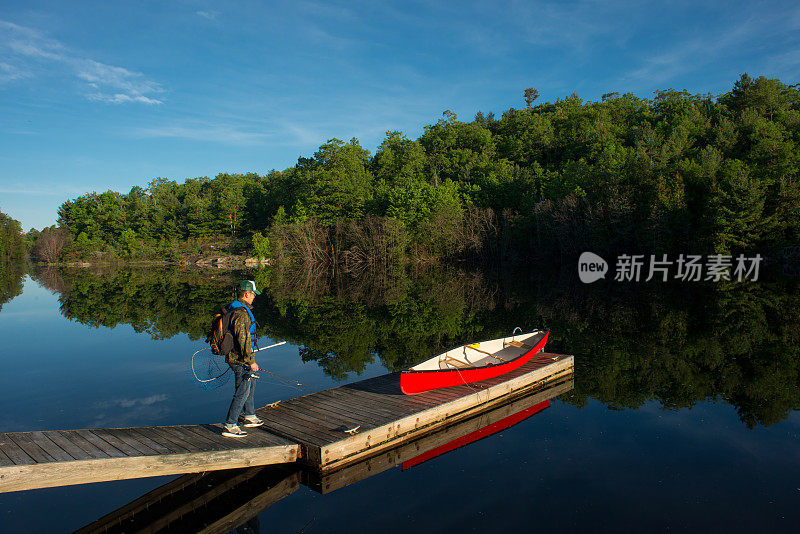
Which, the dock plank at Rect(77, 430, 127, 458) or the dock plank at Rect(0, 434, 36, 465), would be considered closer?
the dock plank at Rect(0, 434, 36, 465)

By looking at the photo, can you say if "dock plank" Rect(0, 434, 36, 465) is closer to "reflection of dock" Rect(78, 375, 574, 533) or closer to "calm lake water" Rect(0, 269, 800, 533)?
"calm lake water" Rect(0, 269, 800, 533)

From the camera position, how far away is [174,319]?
2267 cm

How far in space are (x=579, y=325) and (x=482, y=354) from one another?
9014 mm

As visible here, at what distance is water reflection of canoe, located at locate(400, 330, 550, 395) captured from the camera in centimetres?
977

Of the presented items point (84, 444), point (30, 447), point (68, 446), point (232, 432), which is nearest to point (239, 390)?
point (232, 432)

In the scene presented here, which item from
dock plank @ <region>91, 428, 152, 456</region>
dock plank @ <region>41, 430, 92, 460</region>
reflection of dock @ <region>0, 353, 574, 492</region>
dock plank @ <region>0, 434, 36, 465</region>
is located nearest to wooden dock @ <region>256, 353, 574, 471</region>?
reflection of dock @ <region>0, 353, 574, 492</region>

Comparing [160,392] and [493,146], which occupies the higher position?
[493,146]

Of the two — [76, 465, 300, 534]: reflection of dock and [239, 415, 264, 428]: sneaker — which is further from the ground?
[239, 415, 264, 428]: sneaker

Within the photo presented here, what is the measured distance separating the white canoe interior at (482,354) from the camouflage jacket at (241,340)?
3.65m

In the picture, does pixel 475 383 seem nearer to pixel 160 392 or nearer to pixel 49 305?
pixel 160 392

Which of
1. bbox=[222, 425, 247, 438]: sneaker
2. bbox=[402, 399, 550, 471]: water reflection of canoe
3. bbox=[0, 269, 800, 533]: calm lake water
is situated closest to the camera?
bbox=[0, 269, 800, 533]: calm lake water

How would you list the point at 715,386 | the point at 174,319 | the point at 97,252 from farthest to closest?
1. the point at 97,252
2. the point at 174,319
3. the point at 715,386

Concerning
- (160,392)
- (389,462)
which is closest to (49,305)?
(160,392)

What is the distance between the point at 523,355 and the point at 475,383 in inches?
73.0
